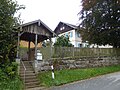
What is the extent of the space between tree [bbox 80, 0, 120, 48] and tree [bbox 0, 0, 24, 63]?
15.7 m

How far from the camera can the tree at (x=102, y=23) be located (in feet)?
105

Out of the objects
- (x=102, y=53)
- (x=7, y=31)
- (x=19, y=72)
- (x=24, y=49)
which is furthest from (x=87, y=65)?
(x=7, y=31)

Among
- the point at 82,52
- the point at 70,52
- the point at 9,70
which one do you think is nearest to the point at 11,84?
the point at 9,70

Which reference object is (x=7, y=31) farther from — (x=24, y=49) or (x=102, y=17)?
(x=102, y=17)

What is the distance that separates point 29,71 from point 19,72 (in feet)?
3.58

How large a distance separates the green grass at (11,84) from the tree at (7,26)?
2127mm

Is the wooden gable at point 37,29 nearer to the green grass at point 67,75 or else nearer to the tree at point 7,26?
the tree at point 7,26

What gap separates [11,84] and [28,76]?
2.64 meters

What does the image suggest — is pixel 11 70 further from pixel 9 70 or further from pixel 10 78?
pixel 10 78

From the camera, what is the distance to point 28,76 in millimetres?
18531

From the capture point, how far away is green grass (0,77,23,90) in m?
15.6

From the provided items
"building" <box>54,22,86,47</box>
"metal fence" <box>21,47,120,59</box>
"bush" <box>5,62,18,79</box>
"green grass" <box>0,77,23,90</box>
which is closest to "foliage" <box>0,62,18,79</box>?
"bush" <box>5,62,18,79</box>

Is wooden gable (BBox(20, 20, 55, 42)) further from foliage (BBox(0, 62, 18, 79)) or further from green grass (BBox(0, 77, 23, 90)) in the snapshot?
green grass (BBox(0, 77, 23, 90))

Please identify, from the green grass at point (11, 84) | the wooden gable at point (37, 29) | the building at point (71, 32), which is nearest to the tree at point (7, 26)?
the wooden gable at point (37, 29)
